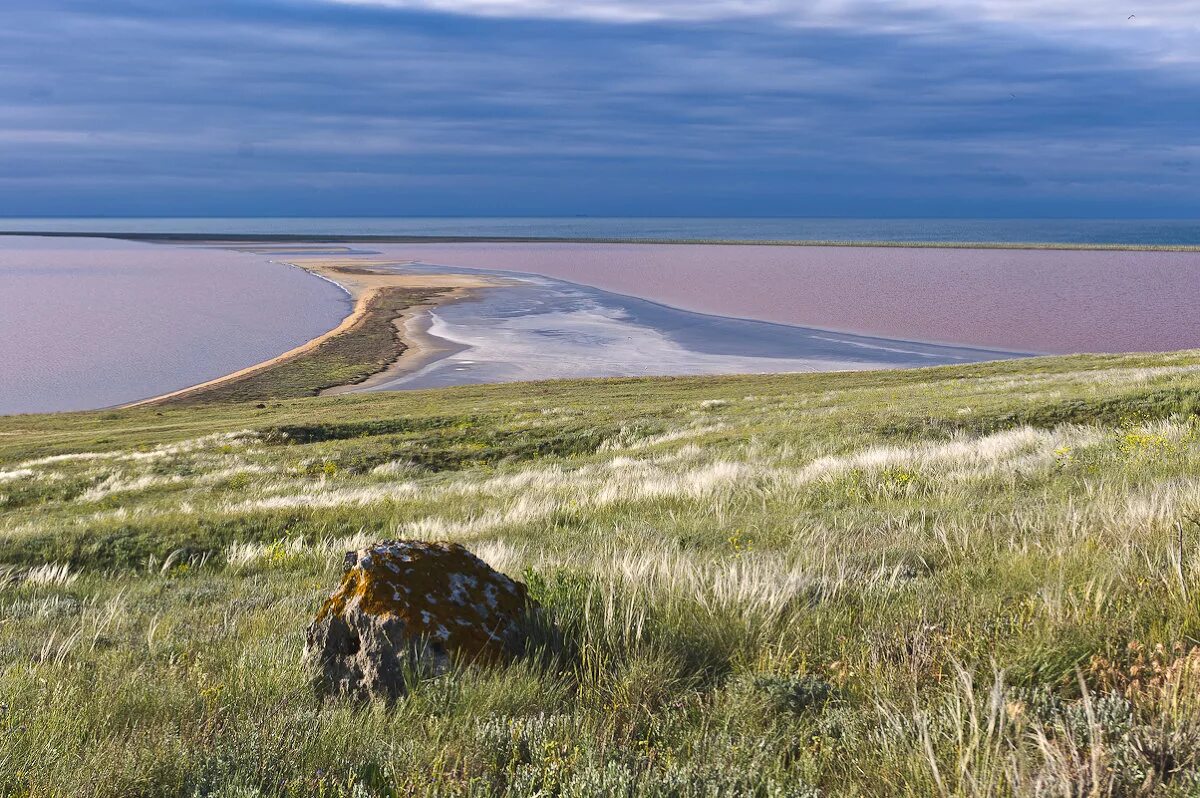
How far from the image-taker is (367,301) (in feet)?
351

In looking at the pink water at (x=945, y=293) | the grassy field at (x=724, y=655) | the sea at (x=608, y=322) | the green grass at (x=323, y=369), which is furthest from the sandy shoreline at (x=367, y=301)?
the grassy field at (x=724, y=655)

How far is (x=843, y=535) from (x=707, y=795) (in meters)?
4.01

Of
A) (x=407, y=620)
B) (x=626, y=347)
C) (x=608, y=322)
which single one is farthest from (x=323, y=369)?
(x=407, y=620)

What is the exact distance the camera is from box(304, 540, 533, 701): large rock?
3.78 metres

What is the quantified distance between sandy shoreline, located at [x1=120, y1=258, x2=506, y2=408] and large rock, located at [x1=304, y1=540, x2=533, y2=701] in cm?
5558

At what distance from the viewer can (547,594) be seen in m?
4.72

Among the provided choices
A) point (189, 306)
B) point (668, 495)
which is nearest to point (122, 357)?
point (189, 306)

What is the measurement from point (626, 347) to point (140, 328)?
55.4 m

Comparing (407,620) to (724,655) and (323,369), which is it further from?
(323,369)

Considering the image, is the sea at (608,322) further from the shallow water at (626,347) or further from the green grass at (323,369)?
the green grass at (323,369)

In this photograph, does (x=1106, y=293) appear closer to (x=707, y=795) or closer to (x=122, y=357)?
(x=122, y=357)

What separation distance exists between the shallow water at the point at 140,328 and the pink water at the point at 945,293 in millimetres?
44317

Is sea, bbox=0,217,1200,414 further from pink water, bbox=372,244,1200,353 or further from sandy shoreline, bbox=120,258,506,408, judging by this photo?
sandy shoreline, bbox=120,258,506,408

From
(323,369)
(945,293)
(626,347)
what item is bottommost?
(323,369)
